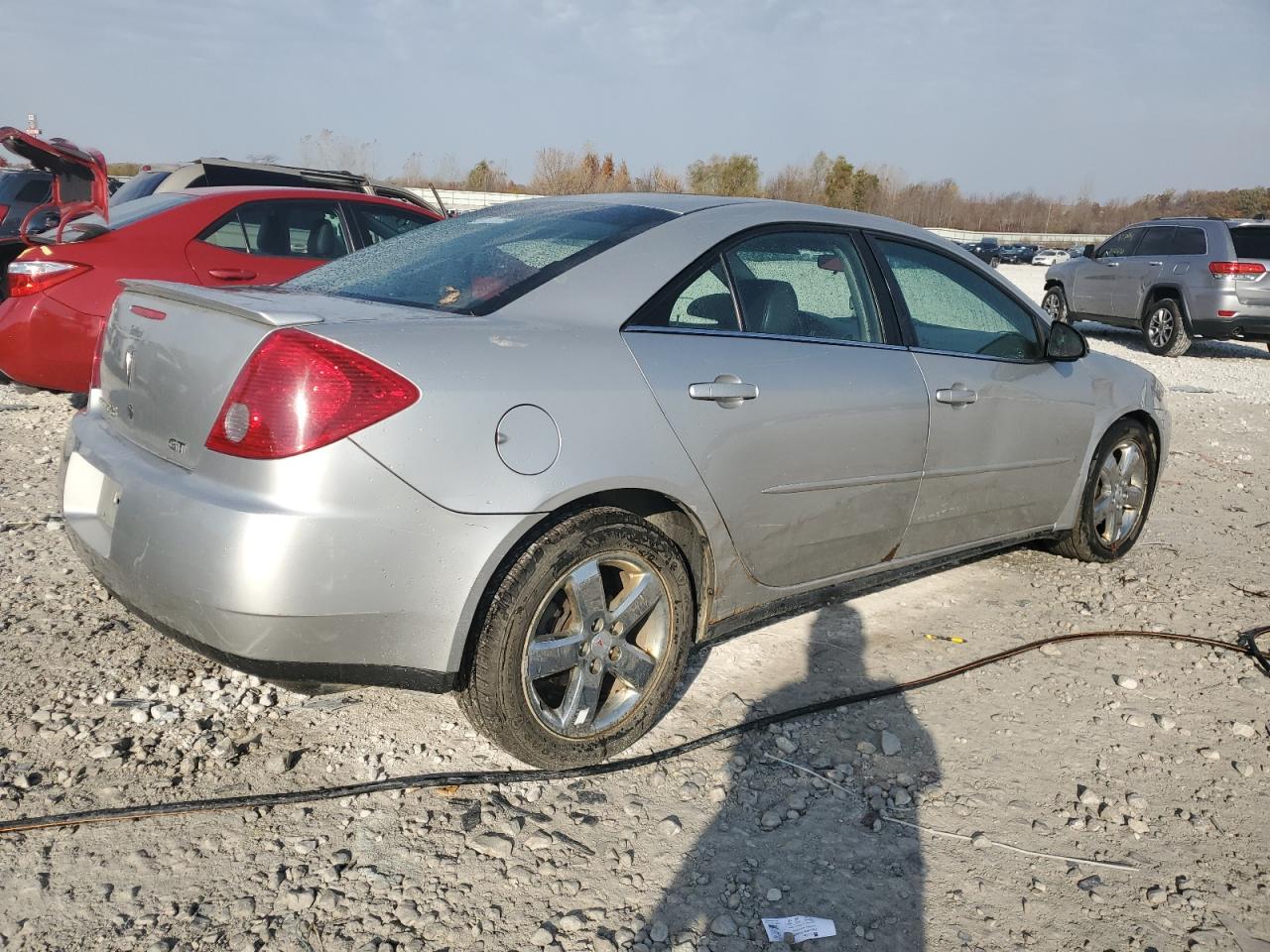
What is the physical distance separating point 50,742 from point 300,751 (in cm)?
67

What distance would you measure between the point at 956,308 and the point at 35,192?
38.0 ft

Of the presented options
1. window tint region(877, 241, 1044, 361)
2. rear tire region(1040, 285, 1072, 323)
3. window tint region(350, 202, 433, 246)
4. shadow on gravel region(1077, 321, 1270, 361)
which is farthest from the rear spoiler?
rear tire region(1040, 285, 1072, 323)

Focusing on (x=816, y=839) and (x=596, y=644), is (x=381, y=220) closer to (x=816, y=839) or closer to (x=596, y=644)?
(x=596, y=644)

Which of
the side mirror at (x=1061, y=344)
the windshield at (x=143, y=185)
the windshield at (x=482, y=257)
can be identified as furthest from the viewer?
the windshield at (x=143, y=185)

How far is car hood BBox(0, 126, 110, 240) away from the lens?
5.51m

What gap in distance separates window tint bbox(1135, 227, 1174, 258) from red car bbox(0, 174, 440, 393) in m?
11.8

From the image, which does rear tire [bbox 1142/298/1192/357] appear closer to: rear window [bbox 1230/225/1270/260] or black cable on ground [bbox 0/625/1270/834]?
rear window [bbox 1230/225/1270/260]

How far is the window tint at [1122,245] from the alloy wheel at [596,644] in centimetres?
1377

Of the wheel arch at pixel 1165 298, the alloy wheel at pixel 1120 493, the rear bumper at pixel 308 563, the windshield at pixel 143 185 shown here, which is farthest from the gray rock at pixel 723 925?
the wheel arch at pixel 1165 298

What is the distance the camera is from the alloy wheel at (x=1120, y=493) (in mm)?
4828

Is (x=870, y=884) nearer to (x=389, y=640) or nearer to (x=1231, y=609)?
(x=389, y=640)

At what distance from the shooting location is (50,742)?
2842 millimetres

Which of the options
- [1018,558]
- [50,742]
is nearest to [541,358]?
[50,742]

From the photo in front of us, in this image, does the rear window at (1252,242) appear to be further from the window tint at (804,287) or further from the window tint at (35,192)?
the window tint at (35,192)
